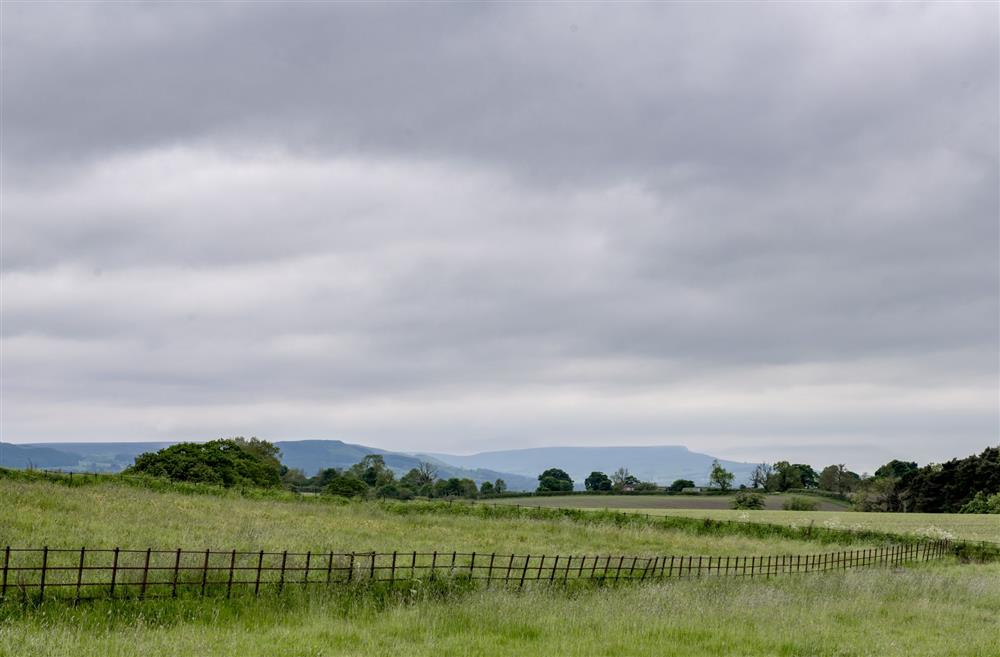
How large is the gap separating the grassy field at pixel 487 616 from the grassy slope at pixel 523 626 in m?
0.05

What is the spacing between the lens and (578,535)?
51250mm

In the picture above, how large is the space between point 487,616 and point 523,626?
1243 mm

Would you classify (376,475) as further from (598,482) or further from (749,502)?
(749,502)

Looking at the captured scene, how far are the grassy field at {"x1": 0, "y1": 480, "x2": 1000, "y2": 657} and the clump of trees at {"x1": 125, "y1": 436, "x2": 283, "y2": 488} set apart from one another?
48213 mm

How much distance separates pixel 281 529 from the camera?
3912 centimetres

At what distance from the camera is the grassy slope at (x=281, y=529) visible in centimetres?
3219

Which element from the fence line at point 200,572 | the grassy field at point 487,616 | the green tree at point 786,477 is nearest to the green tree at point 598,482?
the green tree at point 786,477

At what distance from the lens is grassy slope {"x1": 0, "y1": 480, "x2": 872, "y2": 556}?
106 ft

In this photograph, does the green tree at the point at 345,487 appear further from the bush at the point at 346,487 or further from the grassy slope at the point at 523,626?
the grassy slope at the point at 523,626

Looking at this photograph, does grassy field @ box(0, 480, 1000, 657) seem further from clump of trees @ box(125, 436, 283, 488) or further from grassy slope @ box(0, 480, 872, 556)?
clump of trees @ box(125, 436, 283, 488)

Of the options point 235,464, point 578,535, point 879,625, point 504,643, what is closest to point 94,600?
point 504,643

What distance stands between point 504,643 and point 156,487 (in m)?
47.0

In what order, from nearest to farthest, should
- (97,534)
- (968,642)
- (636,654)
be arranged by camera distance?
(636,654)
(968,642)
(97,534)

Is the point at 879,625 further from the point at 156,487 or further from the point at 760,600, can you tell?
the point at 156,487
